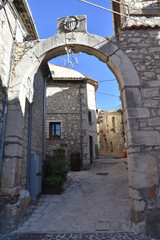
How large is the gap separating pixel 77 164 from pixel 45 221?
→ 6335 millimetres

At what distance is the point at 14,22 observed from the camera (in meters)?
4.10

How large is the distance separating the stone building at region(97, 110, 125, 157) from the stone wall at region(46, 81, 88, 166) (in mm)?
7996

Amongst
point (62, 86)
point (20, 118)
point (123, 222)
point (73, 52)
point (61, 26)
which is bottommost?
point (123, 222)

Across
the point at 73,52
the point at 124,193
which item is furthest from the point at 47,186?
the point at 73,52

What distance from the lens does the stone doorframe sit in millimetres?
2877

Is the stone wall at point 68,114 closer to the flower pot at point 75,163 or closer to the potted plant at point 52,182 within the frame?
the flower pot at point 75,163

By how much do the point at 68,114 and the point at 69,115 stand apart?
10cm

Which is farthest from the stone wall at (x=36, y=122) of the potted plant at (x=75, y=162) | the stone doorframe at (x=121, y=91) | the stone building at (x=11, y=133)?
the potted plant at (x=75, y=162)

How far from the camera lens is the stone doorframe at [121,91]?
9.44 ft

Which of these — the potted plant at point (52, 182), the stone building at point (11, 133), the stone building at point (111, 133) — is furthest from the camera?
the stone building at point (111, 133)

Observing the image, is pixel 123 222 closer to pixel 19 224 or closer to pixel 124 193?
pixel 124 193

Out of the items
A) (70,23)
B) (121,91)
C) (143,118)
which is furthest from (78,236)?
(70,23)

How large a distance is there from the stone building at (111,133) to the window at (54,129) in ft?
28.8

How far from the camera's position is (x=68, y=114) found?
35.9ft
